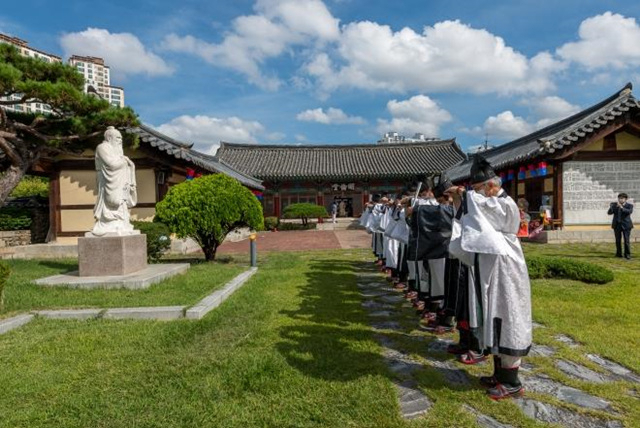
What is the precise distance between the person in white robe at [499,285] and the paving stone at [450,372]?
0.22 m

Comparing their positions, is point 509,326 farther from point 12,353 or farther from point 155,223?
point 155,223

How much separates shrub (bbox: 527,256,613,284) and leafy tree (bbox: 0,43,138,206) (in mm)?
10389

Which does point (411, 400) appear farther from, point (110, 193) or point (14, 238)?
point (14, 238)

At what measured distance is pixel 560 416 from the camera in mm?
2881

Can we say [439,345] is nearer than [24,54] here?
Yes

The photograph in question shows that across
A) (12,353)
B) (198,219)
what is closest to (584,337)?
(12,353)

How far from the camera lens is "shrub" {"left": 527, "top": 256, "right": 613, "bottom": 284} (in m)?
7.36

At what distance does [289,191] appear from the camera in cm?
3052

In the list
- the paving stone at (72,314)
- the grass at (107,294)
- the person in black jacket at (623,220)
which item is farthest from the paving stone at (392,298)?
the person in black jacket at (623,220)

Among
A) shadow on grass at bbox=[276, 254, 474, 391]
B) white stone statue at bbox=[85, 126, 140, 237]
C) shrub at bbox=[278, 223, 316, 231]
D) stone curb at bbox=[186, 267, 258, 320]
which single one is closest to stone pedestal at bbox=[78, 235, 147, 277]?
white stone statue at bbox=[85, 126, 140, 237]

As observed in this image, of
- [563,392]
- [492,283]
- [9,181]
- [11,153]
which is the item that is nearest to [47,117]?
[11,153]

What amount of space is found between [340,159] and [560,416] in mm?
31986

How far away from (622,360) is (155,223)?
381 inches

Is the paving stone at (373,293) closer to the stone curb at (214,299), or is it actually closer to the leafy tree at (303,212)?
the stone curb at (214,299)
